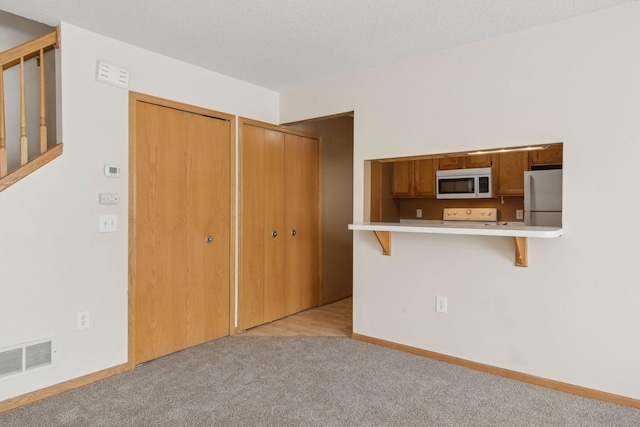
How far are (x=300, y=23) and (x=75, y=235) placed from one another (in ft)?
6.62

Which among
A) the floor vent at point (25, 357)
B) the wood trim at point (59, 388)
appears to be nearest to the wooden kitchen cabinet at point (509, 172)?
the wood trim at point (59, 388)

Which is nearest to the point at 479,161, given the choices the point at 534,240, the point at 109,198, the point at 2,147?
the point at 534,240

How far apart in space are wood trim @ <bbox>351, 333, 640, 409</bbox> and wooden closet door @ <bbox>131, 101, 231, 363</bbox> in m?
1.55

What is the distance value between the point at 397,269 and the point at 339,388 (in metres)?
1.10

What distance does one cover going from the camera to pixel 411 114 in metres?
3.12

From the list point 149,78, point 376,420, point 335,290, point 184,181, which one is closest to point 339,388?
point 376,420

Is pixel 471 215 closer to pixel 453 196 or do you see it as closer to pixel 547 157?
pixel 453 196

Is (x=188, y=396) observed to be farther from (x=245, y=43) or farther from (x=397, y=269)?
(x=245, y=43)

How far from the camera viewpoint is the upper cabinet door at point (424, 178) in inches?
192

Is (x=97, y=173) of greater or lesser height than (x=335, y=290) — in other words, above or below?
above

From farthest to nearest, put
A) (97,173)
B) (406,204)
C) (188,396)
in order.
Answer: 1. (406,204)
2. (97,173)
3. (188,396)

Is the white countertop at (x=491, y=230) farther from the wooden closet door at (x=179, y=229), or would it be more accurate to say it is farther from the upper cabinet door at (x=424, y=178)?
the upper cabinet door at (x=424, y=178)

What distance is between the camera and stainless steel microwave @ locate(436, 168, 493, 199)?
4414mm

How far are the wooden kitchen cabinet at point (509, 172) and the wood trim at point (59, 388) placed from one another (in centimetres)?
405
